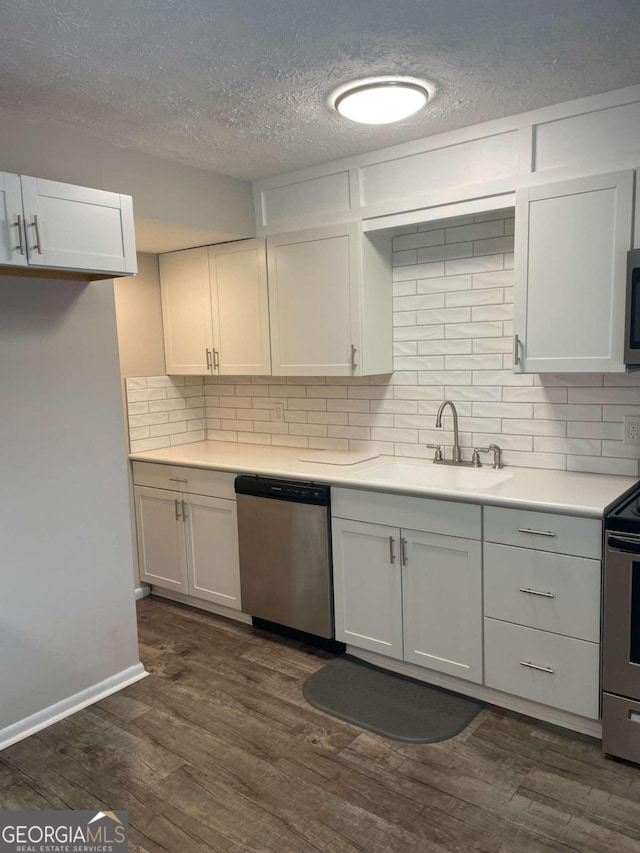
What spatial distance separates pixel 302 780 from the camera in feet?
7.37

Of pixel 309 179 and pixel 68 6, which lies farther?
pixel 309 179

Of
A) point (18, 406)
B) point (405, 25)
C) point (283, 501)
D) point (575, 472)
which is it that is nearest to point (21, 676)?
point (18, 406)

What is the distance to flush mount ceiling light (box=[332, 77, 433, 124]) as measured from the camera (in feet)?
7.44

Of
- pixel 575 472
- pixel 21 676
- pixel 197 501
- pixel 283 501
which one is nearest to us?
pixel 21 676

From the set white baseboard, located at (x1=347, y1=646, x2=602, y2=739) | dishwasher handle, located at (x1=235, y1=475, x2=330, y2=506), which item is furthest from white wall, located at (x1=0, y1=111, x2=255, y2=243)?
white baseboard, located at (x1=347, y1=646, x2=602, y2=739)

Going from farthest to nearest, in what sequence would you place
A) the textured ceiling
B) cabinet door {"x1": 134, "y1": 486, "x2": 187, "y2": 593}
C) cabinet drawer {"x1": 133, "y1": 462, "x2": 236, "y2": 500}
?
1. cabinet door {"x1": 134, "y1": 486, "x2": 187, "y2": 593}
2. cabinet drawer {"x1": 133, "y1": 462, "x2": 236, "y2": 500}
3. the textured ceiling

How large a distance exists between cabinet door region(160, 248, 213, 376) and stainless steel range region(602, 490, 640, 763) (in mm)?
2546

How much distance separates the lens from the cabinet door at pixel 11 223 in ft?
7.00

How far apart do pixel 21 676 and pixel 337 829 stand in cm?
143

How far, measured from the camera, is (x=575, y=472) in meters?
2.90

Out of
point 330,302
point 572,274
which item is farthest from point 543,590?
point 330,302

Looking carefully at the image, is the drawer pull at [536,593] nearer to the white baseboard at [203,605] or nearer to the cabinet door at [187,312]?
the white baseboard at [203,605]

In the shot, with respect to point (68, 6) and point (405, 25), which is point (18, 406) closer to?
point (68, 6)

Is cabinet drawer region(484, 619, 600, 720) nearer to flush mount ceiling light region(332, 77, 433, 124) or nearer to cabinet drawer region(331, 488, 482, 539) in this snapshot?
cabinet drawer region(331, 488, 482, 539)
